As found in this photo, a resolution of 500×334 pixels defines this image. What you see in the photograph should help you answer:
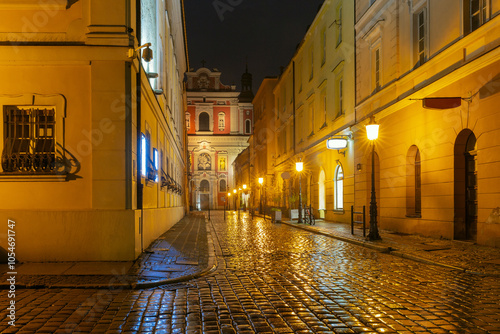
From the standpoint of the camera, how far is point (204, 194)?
7731 centimetres

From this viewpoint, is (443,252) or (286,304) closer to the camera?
(286,304)

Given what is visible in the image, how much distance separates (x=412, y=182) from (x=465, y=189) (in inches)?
122

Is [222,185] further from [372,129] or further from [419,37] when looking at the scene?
[372,129]

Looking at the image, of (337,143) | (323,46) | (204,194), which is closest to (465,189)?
(337,143)

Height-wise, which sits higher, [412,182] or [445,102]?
[445,102]

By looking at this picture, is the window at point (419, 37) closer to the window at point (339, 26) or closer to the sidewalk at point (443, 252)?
the sidewalk at point (443, 252)

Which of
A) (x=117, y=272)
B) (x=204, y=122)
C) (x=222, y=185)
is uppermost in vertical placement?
(x=204, y=122)

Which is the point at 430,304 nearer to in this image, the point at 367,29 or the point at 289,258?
the point at 289,258

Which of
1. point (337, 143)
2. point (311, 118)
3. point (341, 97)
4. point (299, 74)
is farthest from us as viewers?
point (299, 74)

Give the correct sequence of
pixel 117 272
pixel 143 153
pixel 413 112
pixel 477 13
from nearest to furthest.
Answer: pixel 117 272
pixel 143 153
pixel 477 13
pixel 413 112

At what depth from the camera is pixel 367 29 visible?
67.6 ft

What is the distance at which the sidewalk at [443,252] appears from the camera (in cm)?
915

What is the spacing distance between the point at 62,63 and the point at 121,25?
158 centimetres

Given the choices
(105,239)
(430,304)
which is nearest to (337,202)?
(105,239)
